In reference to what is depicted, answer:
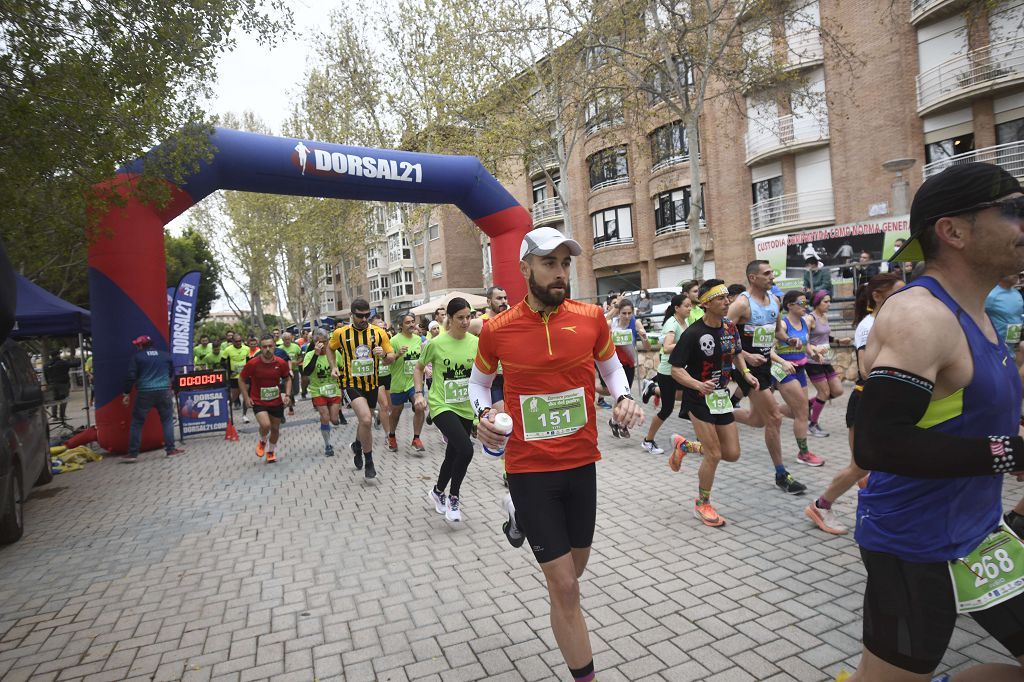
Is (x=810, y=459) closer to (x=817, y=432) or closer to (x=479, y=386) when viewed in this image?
(x=817, y=432)

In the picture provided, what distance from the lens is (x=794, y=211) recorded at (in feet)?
85.8

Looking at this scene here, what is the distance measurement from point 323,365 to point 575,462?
26.0 feet

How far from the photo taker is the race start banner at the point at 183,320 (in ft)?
42.0

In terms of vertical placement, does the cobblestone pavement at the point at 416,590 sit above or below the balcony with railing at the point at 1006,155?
below

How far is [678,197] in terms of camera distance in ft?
102

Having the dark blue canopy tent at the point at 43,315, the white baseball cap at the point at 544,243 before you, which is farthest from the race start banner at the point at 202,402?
the white baseball cap at the point at 544,243

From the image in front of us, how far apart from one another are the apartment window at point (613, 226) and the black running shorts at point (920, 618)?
33.3 meters

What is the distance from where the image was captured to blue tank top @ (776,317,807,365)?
23.1ft

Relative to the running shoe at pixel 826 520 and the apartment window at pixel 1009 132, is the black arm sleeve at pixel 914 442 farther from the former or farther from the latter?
the apartment window at pixel 1009 132

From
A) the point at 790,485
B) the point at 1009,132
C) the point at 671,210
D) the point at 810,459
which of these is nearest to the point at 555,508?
the point at 790,485

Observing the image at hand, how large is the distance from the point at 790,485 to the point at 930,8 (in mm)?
23262

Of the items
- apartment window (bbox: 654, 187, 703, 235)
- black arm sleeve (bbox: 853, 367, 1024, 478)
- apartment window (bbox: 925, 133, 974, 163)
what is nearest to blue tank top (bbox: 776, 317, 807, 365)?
black arm sleeve (bbox: 853, 367, 1024, 478)

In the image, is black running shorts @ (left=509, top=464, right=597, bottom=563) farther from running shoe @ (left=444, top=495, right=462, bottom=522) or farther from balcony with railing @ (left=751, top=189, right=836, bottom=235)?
balcony with railing @ (left=751, top=189, right=836, bottom=235)

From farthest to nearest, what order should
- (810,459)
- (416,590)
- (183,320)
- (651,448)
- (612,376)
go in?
(183,320) < (651,448) < (810,459) < (416,590) < (612,376)
